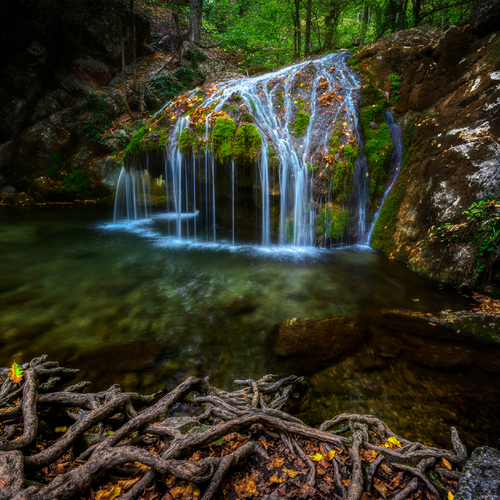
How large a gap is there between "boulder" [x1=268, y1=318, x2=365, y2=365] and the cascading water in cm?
422

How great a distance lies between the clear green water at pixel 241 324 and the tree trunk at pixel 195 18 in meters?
15.1

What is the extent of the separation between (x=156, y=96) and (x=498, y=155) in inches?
627

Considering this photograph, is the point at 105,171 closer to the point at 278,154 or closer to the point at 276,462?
the point at 278,154

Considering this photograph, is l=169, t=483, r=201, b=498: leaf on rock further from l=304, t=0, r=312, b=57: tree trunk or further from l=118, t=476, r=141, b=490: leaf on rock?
l=304, t=0, r=312, b=57: tree trunk

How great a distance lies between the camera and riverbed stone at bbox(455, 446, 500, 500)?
1.32 meters

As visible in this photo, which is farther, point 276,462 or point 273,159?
point 273,159

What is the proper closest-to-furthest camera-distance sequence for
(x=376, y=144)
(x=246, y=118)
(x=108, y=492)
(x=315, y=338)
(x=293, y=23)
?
(x=108, y=492)
(x=315, y=338)
(x=376, y=144)
(x=246, y=118)
(x=293, y=23)

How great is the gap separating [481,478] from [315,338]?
90.7 inches

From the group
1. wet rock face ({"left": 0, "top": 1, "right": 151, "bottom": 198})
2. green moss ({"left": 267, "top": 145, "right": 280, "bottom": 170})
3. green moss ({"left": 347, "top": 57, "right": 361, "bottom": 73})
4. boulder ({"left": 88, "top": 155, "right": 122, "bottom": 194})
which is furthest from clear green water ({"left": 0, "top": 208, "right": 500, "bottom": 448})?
wet rock face ({"left": 0, "top": 1, "right": 151, "bottom": 198})

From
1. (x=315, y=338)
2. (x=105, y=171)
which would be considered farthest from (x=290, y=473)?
(x=105, y=171)

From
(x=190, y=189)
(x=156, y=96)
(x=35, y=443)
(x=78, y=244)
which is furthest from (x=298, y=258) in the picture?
(x=156, y=96)

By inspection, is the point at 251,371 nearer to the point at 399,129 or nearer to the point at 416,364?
the point at 416,364

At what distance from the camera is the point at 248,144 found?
25.3 feet

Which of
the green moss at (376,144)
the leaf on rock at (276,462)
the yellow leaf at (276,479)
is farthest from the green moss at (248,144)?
the yellow leaf at (276,479)
